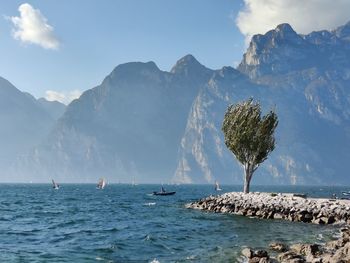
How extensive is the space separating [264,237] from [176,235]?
7.50 m

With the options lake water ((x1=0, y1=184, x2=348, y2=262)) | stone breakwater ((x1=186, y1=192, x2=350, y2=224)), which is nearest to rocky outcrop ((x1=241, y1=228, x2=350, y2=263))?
lake water ((x1=0, y1=184, x2=348, y2=262))

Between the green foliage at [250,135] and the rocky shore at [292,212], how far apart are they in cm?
624

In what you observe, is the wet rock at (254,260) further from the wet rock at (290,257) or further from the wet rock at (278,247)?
→ the wet rock at (278,247)

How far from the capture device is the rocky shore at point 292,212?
88.9ft

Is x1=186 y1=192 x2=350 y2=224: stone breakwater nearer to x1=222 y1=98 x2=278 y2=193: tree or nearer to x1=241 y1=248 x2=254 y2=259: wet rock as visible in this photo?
x1=222 y1=98 x2=278 y2=193: tree

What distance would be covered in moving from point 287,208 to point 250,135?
18344 millimetres

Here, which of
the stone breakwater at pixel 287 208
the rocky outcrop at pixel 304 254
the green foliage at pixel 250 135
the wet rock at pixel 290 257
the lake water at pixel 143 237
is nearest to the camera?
the rocky outcrop at pixel 304 254

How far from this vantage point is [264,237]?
3866cm

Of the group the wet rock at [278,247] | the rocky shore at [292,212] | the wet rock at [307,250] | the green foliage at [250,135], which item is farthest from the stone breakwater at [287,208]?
the wet rock at [307,250]

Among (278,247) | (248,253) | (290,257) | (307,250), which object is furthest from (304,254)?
(248,253)

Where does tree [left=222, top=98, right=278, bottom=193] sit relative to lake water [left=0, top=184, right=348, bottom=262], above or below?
above

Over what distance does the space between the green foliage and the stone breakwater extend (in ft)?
23.8

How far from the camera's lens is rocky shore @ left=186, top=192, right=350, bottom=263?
2711 centimetres

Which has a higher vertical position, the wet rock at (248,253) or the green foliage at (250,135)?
the green foliage at (250,135)
